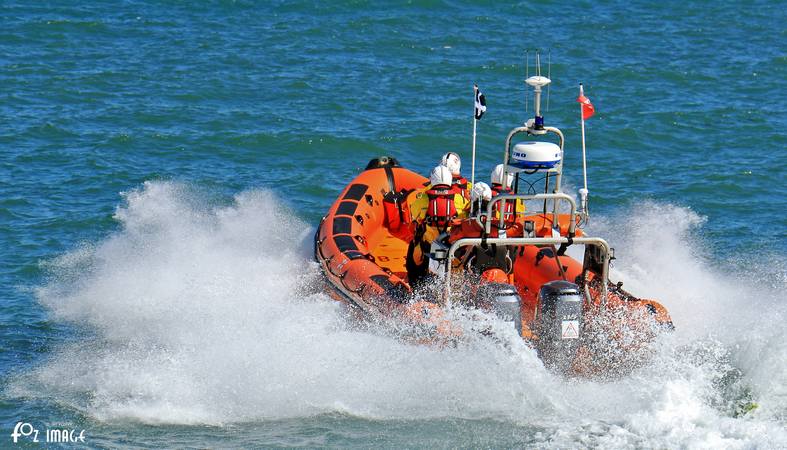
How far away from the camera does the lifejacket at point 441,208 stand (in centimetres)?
1023

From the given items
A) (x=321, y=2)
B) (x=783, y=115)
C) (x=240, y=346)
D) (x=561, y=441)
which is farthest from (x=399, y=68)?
(x=561, y=441)

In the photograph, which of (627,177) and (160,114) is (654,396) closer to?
(627,177)

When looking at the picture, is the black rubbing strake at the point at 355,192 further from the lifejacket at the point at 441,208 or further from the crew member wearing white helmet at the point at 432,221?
the lifejacket at the point at 441,208

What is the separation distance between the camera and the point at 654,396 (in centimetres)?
825

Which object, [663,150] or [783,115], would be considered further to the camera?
[783,115]

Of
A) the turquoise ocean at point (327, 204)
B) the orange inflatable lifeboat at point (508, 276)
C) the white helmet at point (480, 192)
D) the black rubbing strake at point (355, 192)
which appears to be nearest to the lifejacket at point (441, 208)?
the orange inflatable lifeboat at point (508, 276)

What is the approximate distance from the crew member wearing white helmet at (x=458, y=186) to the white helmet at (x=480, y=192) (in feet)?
1.55

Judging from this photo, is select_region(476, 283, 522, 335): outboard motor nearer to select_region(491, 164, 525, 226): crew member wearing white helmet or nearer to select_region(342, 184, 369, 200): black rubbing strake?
select_region(491, 164, 525, 226): crew member wearing white helmet

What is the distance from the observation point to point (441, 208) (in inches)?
403

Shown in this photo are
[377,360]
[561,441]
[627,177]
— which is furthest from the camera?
[627,177]

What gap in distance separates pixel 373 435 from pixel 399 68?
12.3 m

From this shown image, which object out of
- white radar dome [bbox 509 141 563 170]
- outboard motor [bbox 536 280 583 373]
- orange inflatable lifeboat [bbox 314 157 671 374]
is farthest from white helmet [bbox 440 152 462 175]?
outboard motor [bbox 536 280 583 373]

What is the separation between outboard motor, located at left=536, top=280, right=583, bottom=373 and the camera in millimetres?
8539

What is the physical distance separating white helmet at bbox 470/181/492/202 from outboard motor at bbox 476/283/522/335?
3.67ft
